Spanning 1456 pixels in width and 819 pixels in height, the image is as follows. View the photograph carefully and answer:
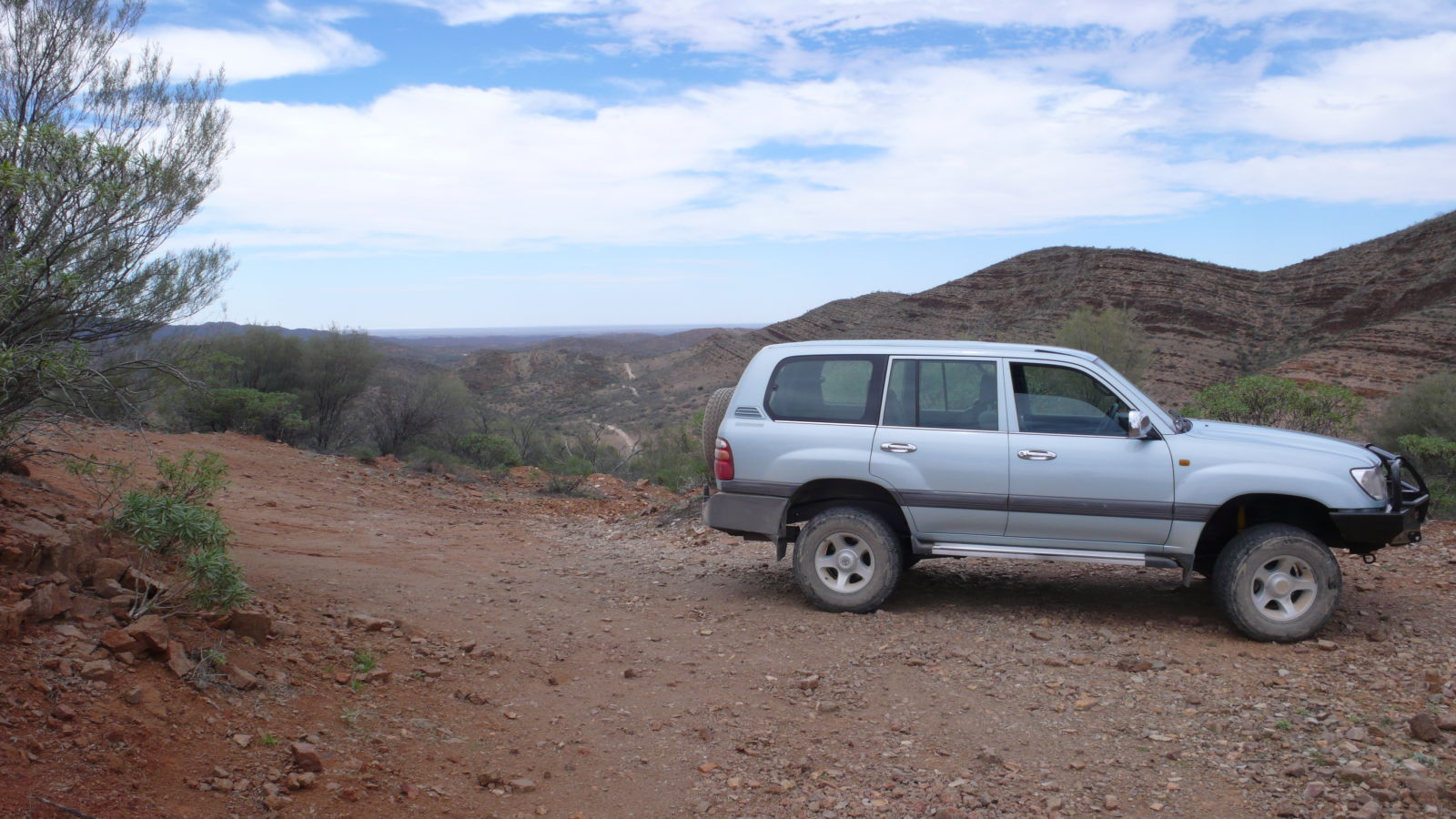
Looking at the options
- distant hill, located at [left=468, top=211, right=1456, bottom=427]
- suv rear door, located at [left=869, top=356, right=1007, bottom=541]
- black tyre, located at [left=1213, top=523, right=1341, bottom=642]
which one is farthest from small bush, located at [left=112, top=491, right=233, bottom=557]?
distant hill, located at [left=468, top=211, right=1456, bottom=427]

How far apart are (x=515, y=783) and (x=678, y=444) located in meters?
18.3

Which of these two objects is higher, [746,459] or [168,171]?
[168,171]

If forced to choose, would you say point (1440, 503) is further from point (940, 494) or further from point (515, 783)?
point (515, 783)

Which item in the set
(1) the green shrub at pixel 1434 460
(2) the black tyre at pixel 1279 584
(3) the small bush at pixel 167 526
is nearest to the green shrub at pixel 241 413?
(3) the small bush at pixel 167 526

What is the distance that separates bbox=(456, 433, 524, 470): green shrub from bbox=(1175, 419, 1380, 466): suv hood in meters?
16.2

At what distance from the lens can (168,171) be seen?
328 inches

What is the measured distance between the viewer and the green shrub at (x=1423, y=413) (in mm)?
19672

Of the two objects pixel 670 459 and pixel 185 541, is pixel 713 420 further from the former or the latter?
pixel 670 459

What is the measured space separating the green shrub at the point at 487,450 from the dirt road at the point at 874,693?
39.1 feet

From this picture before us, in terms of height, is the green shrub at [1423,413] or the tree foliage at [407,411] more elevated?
the green shrub at [1423,413]

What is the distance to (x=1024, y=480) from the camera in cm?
661

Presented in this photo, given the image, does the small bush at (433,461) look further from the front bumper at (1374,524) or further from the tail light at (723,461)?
the front bumper at (1374,524)

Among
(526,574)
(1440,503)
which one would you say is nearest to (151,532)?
(526,574)

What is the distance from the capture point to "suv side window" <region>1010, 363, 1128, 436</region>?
6.61 meters
